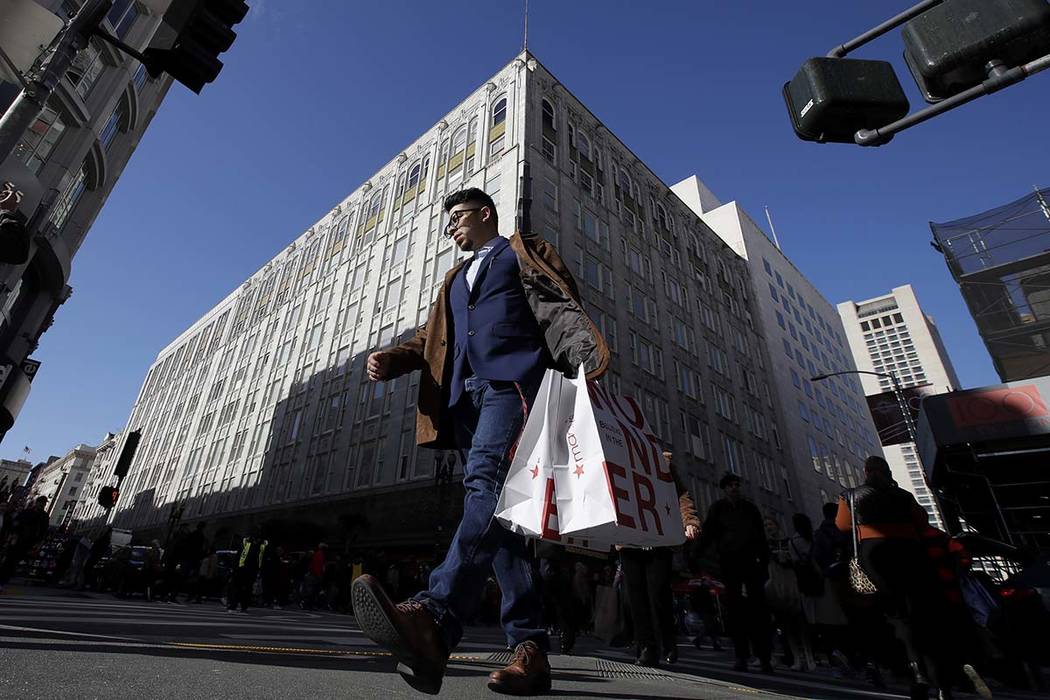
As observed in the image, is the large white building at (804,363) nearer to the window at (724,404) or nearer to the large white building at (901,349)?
the window at (724,404)

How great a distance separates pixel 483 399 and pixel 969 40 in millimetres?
3784

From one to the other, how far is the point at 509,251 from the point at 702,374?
34302 mm

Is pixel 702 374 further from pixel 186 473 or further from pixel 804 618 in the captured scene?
pixel 186 473

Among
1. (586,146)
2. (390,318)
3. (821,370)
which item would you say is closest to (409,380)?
(390,318)

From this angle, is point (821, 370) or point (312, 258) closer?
point (312, 258)

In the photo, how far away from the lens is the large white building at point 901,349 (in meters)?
99.8

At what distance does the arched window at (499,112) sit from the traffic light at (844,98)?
2834 cm

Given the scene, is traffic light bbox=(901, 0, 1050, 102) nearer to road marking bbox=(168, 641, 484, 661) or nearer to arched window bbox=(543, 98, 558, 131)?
road marking bbox=(168, 641, 484, 661)

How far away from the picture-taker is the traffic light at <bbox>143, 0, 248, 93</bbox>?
18.3 ft

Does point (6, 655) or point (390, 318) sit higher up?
point (390, 318)

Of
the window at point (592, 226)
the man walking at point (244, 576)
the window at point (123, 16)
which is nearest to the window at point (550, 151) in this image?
the window at point (592, 226)

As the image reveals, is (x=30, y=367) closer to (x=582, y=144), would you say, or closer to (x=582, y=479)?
(x=582, y=144)

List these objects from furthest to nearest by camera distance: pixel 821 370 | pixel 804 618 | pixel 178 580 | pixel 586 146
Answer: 1. pixel 821 370
2. pixel 586 146
3. pixel 178 580
4. pixel 804 618

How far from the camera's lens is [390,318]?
2989 cm
